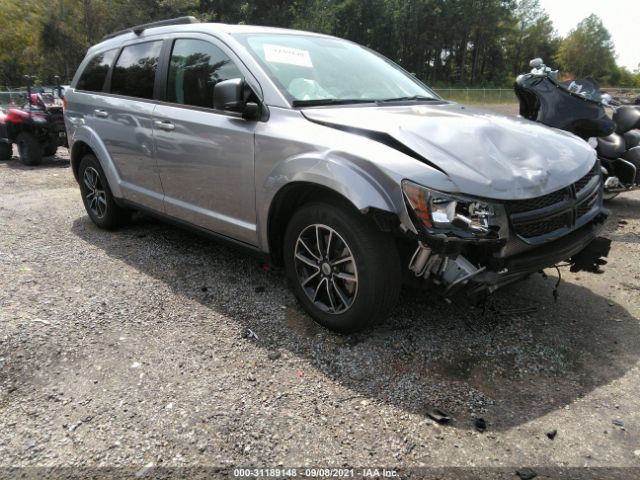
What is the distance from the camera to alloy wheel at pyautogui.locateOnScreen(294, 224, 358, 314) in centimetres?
297

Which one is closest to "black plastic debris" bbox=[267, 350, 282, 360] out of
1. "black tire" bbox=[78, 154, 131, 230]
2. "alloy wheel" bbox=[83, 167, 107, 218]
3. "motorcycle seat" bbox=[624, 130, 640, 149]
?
"black tire" bbox=[78, 154, 131, 230]

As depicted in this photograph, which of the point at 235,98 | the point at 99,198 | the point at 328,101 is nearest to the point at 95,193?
the point at 99,198

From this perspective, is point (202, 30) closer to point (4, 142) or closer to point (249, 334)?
point (249, 334)

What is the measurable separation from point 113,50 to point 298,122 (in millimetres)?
2845

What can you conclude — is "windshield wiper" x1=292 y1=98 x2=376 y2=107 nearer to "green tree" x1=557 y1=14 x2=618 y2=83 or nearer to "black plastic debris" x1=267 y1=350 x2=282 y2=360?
"black plastic debris" x1=267 y1=350 x2=282 y2=360

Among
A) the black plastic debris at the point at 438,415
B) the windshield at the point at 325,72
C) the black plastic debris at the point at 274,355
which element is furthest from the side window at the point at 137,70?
the black plastic debris at the point at 438,415

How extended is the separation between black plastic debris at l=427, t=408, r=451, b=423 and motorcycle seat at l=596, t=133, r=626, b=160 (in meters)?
4.86

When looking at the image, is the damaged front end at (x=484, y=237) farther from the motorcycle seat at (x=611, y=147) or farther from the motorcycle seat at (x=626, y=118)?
the motorcycle seat at (x=626, y=118)

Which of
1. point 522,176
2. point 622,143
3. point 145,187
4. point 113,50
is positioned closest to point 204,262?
point 145,187

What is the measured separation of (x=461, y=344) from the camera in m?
3.07

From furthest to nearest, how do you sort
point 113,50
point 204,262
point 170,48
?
1. point 113,50
2. point 204,262
3. point 170,48

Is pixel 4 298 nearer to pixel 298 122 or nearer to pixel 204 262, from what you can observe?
pixel 204 262

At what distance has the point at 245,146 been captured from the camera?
337cm

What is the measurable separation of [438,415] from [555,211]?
1.31 meters
